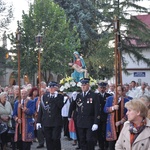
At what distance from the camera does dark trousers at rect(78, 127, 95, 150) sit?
348 inches

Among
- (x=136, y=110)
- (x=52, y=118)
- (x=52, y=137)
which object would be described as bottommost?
(x=52, y=137)

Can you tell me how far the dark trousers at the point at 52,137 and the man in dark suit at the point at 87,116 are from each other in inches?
20.9

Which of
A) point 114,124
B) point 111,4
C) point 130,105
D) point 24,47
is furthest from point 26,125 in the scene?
point 24,47

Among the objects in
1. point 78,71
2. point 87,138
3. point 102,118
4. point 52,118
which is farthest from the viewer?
point 78,71

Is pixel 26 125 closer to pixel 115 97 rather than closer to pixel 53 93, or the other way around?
pixel 53 93

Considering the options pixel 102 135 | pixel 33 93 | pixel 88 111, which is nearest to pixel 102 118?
pixel 102 135

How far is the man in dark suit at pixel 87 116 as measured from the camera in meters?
8.84

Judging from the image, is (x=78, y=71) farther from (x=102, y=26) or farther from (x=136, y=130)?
(x=102, y=26)

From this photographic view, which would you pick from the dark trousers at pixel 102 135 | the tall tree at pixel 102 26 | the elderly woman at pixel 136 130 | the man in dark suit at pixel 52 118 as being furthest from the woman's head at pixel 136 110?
the tall tree at pixel 102 26

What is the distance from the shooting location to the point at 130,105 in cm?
478

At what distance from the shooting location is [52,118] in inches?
359

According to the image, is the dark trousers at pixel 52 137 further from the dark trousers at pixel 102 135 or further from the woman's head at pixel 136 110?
the woman's head at pixel 136 110

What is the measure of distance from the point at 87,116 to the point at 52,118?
2.73 feet

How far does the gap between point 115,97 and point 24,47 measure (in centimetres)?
2523
